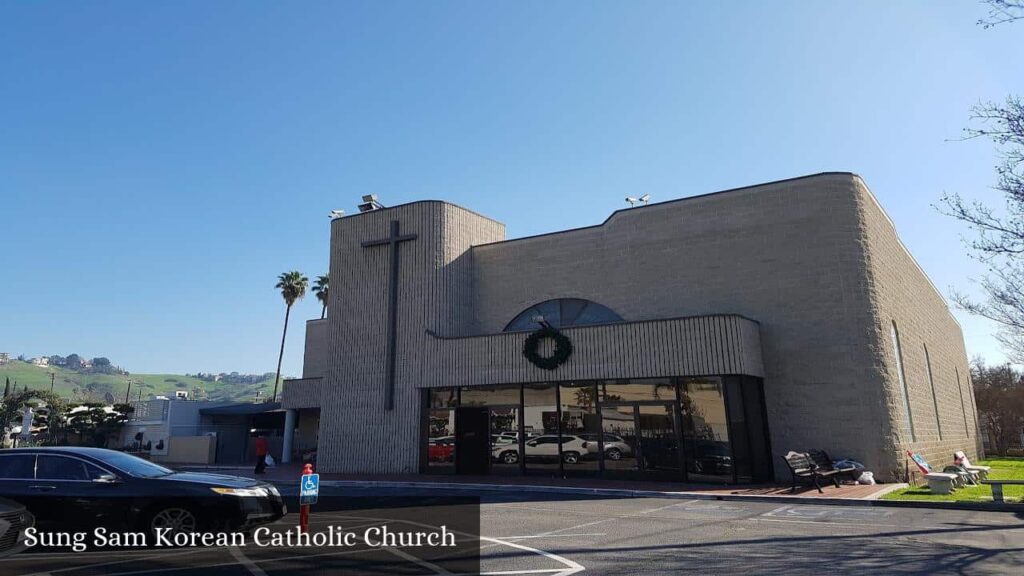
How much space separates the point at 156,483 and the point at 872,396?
56.2 ft

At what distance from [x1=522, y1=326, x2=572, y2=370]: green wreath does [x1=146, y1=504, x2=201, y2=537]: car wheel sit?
12126 mm

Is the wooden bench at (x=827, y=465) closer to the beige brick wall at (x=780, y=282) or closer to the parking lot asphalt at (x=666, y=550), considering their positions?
the beige brick wall at (x=780, y=282)

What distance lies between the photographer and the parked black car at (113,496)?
8.27 meters

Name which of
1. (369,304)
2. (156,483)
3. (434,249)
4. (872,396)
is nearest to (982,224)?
(872,396)

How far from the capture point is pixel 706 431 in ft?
55.6

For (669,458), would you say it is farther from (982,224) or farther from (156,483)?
(156,483)

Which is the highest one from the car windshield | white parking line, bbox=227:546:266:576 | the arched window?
the arched window

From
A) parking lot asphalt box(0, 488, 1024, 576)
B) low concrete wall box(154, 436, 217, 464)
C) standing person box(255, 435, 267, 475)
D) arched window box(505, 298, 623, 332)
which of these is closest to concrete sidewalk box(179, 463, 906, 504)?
parking lot asphalt box(0, 488, 1024, 576)

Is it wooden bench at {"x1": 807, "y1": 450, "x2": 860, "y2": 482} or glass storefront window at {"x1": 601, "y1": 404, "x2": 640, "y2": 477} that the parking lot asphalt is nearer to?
wooden bench at {"x1": 807, "y1": 450, "x2": 860, "y2": 482}

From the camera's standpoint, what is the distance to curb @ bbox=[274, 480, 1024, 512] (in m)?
12.4

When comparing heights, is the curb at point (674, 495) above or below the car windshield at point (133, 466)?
below

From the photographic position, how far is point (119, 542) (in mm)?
8328

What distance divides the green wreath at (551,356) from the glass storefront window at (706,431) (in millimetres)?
3657

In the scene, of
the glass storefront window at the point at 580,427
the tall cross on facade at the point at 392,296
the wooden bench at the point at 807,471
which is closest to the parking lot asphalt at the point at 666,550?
the wooden bench at the point at 807,471
